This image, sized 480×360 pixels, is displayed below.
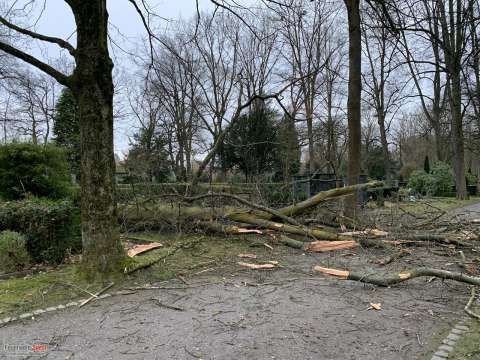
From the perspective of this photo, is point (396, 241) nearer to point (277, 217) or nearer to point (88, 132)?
point (277, 217)

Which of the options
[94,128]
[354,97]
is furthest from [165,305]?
[354,97]

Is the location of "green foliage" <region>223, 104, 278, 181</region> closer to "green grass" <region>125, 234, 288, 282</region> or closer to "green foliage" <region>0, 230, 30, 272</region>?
"green grass" <region>125, 234, 288, 282</region>

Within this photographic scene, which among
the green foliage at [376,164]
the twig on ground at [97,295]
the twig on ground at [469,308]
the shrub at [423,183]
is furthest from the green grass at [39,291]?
the green foliage at [376,164]

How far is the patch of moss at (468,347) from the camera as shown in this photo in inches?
122

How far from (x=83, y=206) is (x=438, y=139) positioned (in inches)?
1119

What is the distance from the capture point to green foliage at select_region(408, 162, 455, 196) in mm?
24516

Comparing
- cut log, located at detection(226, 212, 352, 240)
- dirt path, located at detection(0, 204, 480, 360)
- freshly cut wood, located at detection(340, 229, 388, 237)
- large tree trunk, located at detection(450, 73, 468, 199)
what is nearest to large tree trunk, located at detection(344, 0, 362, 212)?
freshly cut wood, located at detection(340, 229, 388, 237)

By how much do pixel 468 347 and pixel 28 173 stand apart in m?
9.02

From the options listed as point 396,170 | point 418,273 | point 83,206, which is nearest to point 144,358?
point 83,206

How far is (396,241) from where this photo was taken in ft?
24.0

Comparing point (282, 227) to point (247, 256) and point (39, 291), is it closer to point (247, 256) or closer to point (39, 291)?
point (247, 256)

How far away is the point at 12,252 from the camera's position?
5887 millimetres

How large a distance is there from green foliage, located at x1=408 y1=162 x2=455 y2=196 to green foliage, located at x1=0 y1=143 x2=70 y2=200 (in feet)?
70.8

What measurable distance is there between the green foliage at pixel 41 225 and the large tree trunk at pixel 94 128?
1.96 m
